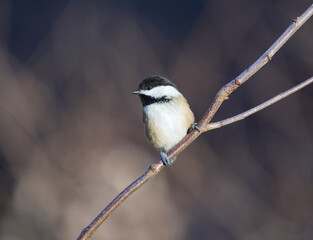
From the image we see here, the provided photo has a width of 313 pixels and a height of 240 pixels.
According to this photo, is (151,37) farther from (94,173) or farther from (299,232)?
(299,232)

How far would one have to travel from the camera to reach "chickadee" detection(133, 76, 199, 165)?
2406 mm

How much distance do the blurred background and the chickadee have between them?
92.4 inches

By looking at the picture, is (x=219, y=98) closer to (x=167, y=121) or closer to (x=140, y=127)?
(x=167, y=121)

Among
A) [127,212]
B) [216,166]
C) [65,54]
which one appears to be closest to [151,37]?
[65,54]

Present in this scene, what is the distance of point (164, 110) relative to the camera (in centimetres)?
242

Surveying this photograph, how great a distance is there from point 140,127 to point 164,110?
9.71 feet

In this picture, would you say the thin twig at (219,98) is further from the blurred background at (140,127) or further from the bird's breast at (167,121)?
the blurred background at (140,127)

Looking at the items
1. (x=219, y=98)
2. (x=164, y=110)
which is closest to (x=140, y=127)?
(x=164, y=110)

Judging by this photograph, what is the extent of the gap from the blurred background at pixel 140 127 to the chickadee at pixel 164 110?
2.35 m

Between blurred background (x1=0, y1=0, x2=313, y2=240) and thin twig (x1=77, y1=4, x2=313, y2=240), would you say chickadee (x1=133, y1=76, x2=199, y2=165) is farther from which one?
blurred background (x1=0, y1=0, x2=313, y2=240)

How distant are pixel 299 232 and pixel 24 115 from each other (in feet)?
11.4

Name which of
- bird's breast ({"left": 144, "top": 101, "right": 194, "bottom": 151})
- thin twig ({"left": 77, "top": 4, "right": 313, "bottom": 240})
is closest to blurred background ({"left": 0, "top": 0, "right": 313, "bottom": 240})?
bird's breast ({"left": 144, "top": 101, "right": 194, "bottom": 151})

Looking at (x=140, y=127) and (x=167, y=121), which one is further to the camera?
(x=140, y=127)

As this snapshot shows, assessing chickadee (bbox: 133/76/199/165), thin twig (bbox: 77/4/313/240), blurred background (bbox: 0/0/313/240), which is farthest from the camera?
blurred background (bbox: 0/0/313/240)
